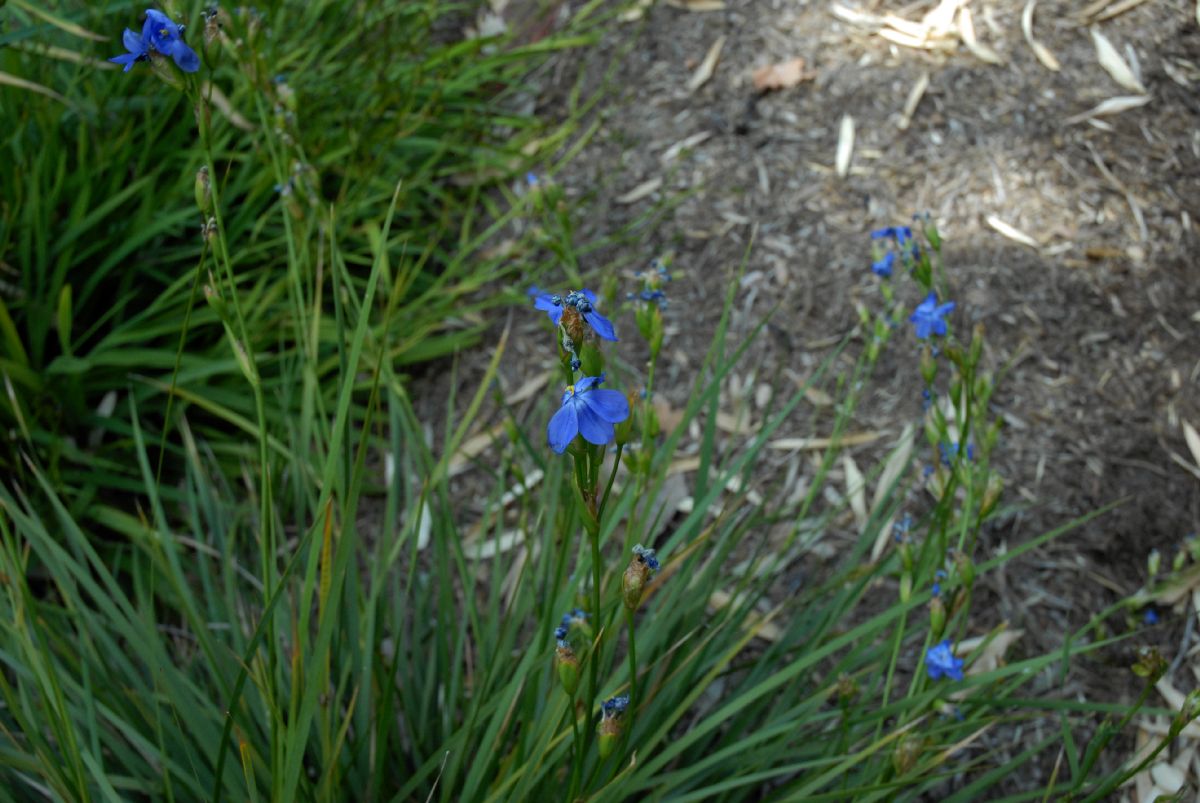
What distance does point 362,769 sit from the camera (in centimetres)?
156

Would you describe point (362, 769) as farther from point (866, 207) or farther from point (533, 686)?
point (866, 207)

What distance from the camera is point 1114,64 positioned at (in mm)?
2656

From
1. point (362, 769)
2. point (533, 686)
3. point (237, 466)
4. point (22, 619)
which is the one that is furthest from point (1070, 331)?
point (22, 619)

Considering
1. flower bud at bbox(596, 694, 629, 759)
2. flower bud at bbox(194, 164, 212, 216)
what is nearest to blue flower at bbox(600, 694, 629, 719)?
flower bud at bbox(596, 694, 629, 759)

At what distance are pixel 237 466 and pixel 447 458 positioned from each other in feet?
2.93

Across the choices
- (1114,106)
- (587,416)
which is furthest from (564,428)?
(1114,106)

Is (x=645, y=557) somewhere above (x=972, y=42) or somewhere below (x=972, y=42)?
below

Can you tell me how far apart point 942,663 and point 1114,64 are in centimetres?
192

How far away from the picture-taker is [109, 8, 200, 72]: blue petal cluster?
1107 millimetres

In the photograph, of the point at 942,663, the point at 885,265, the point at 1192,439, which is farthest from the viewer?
the point at 1192,439

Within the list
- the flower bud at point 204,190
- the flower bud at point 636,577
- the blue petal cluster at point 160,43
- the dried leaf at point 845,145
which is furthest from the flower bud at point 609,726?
the dried leaf at point 845,145

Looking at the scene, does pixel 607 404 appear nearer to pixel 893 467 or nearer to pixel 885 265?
pixel 885 265

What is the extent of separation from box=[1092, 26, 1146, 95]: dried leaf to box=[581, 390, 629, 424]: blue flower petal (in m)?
2.27

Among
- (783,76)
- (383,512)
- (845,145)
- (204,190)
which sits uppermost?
(783,76)
